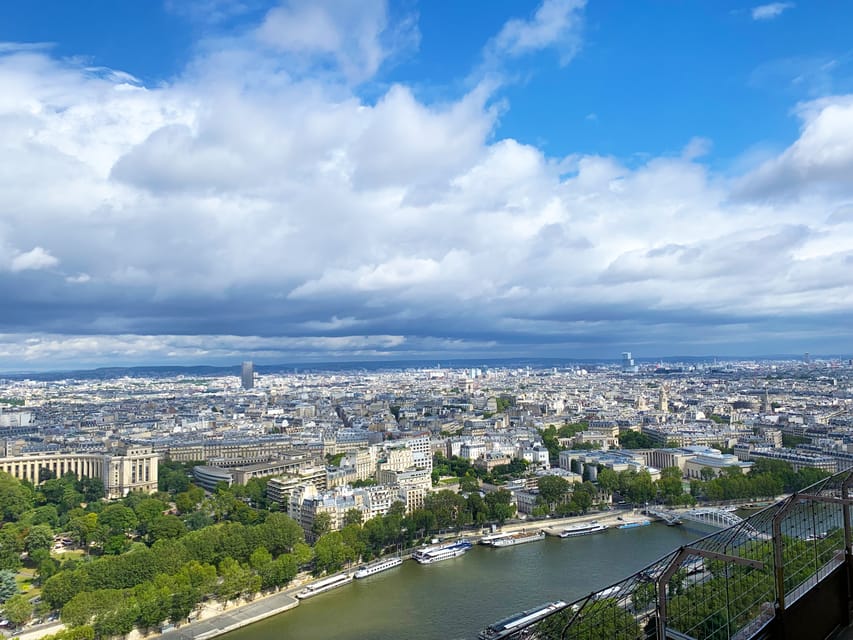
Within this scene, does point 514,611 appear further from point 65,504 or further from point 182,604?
point 65,504

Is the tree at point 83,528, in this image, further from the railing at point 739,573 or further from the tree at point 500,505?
the railing at point 739,573

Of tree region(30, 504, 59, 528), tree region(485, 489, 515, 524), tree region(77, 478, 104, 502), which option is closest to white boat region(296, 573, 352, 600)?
tree region(485, 489, 515, 524)

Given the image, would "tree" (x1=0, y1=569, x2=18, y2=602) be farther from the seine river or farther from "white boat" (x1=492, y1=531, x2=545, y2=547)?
"white boat" (x1=492, y1=531, x2=545, y2=547)

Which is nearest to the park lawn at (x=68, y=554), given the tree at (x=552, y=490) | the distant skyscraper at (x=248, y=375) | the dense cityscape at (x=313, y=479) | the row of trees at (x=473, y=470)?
the dense cityscape at (x=313, y=479)

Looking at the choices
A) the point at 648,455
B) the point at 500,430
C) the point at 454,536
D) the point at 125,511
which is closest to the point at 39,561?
the point at 125,511

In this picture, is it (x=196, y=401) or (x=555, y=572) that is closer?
(x=555, y=572)
